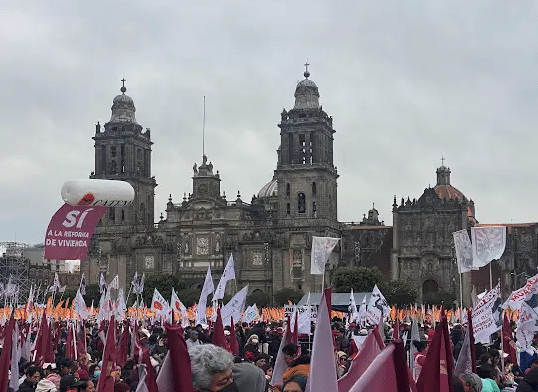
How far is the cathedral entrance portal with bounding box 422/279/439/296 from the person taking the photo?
71.4 metres

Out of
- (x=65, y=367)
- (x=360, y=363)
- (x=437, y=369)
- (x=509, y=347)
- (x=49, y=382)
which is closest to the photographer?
(x=437, y=369)

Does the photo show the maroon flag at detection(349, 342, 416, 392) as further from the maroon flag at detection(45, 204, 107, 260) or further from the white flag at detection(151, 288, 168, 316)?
the white flag at detection(151, 288, 168, 316)

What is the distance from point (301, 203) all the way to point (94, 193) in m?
58.3

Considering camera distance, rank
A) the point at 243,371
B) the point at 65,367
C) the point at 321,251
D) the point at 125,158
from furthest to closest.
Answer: the point at 125,158 → the point at 321,251 → the point at 65,367 → the point at 243,371

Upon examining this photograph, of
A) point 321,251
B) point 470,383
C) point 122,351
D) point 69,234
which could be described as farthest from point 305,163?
point 470,383

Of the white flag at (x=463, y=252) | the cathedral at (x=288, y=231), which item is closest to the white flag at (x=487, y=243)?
the white flag at (x=463, y=252)

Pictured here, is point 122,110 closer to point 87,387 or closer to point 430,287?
point 430,287

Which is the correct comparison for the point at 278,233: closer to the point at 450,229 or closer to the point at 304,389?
the point at 450,229

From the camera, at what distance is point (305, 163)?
2955 inches

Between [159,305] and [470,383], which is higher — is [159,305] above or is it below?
above

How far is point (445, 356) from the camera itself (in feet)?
20.5

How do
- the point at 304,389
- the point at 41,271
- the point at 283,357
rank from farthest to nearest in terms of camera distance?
the point at 41,271, the point at 283,357, the point at 304,389

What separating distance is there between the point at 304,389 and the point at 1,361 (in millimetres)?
4603

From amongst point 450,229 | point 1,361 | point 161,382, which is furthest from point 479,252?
point 450,229
